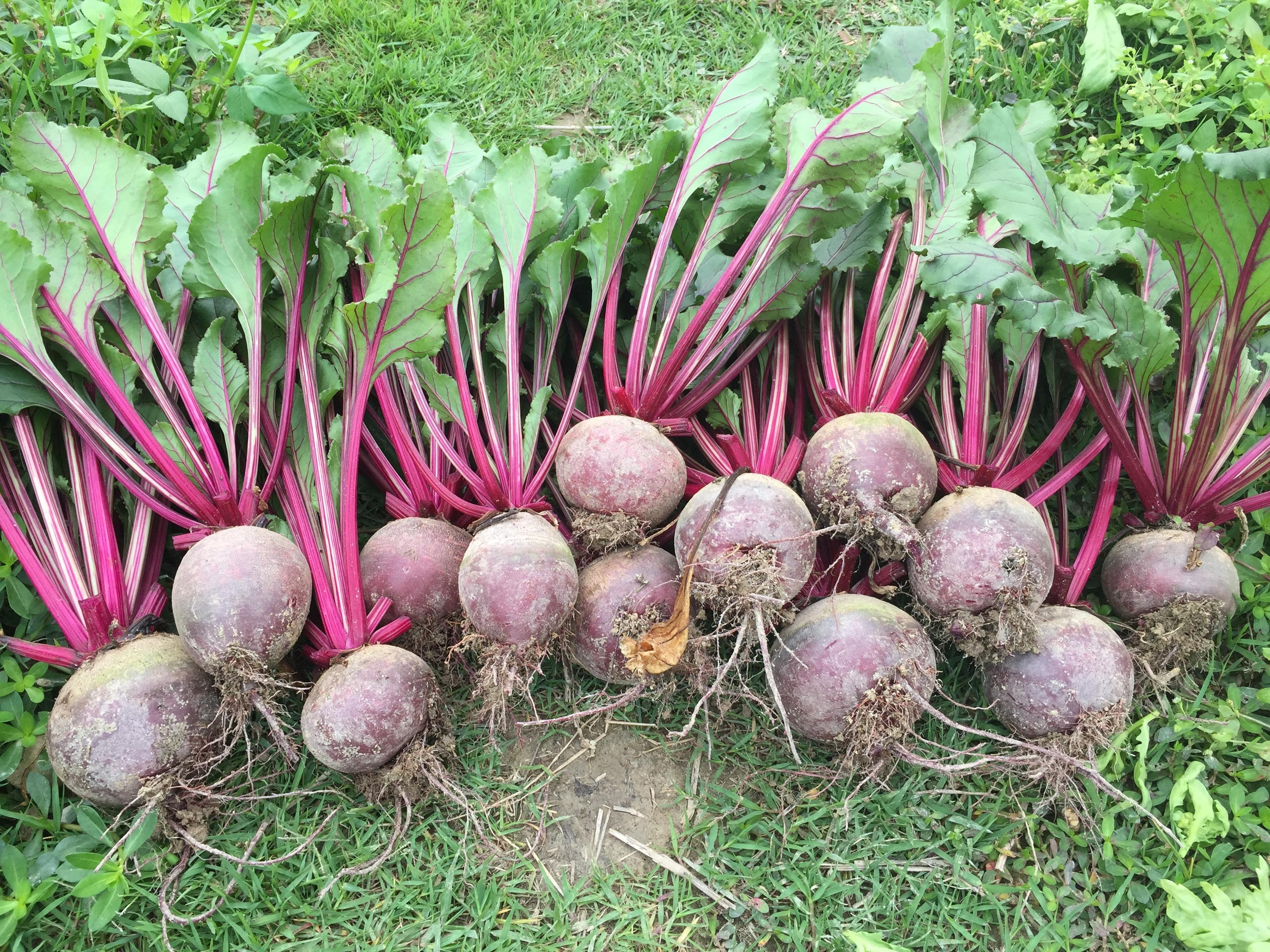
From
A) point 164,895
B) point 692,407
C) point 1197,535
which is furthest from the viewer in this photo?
point 692,407

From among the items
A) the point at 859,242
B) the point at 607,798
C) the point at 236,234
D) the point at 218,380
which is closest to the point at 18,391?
the point at 218,380

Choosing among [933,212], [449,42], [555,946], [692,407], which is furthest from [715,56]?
[555,946]

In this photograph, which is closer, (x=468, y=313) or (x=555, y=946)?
(x=555, y=946)

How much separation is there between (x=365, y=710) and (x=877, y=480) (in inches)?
66.5

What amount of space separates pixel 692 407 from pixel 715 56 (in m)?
2.24

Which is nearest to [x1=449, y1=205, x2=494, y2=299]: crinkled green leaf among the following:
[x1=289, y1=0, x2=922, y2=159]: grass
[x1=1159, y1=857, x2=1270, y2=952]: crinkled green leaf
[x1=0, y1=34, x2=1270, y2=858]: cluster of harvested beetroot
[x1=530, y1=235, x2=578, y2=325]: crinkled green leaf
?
[x1=0, y1=34, x2=1270, y2=858]: cluster of harvested beetroot

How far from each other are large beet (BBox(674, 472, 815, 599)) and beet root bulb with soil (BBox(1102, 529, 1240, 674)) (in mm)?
1121

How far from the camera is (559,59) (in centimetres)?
425

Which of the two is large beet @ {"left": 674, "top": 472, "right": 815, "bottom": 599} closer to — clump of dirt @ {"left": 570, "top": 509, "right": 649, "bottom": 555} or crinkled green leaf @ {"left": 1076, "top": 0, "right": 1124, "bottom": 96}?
clump of dirt @ {"left": 570, "top": 509, "right": 649, "bottom": 555}

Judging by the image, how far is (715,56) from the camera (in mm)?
4234

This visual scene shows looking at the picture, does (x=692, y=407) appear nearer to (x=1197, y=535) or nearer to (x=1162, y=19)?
(x=1197, y=535)

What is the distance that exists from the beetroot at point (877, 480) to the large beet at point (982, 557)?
0.28 ft

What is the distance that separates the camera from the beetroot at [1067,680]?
2.60 meters

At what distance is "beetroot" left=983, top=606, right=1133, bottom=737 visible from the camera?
8.52 feet
